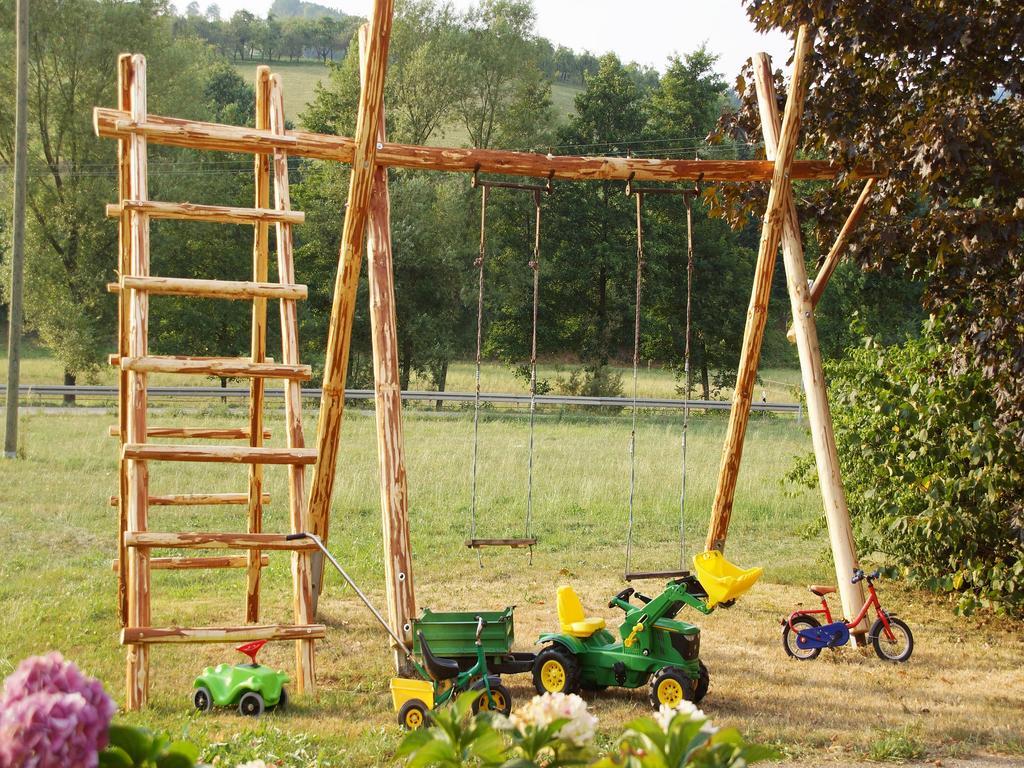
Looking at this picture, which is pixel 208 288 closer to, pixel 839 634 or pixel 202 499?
pixel 202 499

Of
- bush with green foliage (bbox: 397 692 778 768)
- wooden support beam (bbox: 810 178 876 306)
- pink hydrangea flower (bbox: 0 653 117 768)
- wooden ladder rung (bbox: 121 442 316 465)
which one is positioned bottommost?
wooden ladder rung (bbox: 121 442 316 465)

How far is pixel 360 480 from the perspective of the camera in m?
14.9

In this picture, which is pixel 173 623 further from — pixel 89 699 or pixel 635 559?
pixel 89 699

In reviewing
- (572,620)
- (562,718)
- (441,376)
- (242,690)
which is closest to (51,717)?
(562,718)

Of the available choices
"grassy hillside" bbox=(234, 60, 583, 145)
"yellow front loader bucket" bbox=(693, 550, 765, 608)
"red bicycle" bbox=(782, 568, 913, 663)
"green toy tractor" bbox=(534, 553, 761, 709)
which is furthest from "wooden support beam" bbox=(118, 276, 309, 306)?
"grassy hillside" bbox=(234, 60, 583, 145)

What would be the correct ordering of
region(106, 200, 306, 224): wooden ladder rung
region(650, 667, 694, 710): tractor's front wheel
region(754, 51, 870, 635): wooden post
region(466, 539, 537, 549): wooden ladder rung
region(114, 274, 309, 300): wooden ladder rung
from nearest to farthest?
region(114, 274, 309, 300): wooden ladder rung, region(650, 667, 694, 710): tractor's front wheel, region(106, 200, 306, 224): wooden ladder rung, region(754, 51, 870, 635): wooden post, region(466, 539, 537, 549): wooden ladder rung

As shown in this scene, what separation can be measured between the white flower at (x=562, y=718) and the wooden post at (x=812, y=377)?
598cm

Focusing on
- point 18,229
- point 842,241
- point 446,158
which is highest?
point 446,158

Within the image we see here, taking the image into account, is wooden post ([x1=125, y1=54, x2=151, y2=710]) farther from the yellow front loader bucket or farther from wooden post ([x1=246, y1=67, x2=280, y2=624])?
the yellow front loader bucket

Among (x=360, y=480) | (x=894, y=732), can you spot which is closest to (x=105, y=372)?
(x=360, y=480)

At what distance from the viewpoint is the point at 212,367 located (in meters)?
6.08

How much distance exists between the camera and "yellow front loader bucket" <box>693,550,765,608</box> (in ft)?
21.5

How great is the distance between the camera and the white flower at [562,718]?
7.11ft

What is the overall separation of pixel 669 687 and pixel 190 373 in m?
3.11
